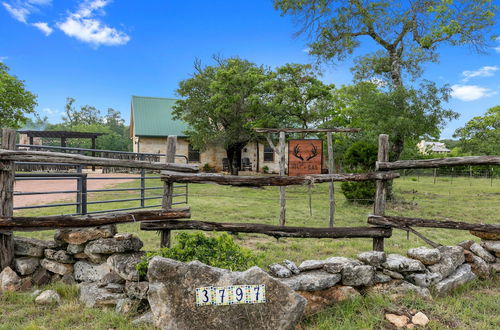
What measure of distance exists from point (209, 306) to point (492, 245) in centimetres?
426

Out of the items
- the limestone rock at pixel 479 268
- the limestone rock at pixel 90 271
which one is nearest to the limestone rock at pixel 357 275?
the limestone rock at pixel 479 268

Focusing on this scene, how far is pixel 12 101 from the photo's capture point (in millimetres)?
21328

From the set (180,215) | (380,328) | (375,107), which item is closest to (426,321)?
(380,328)

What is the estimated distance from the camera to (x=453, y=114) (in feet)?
36.7

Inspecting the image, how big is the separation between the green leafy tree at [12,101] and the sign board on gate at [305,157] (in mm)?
21120

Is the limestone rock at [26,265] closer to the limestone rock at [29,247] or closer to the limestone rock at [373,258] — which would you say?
the limestone rock at [29,247]

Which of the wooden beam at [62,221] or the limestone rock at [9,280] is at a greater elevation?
the wooden beam at [62,221]

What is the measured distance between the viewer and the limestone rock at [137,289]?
11.3ft

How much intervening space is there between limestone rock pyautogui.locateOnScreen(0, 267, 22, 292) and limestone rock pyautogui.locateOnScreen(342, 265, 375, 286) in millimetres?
4056

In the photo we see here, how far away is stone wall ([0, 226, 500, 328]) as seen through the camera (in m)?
2.99

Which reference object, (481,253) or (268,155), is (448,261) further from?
(268,155)

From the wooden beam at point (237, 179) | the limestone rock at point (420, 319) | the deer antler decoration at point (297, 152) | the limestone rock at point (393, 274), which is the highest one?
the deer antler decoration at point (297, 152)

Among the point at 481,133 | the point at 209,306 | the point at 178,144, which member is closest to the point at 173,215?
the point at 209,306

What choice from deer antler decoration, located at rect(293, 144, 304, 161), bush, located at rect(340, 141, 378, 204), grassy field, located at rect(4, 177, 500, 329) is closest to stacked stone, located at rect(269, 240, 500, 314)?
grassy field, located at rect(4, 177, 500, 329)
